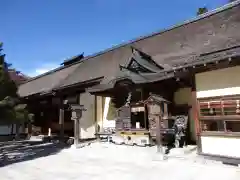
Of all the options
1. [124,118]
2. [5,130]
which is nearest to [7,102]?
[124,118]

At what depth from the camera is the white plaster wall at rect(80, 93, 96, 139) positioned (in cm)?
1784

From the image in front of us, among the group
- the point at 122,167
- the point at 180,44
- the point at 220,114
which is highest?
the point at 180,44

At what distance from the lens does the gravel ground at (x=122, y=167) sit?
7840mm

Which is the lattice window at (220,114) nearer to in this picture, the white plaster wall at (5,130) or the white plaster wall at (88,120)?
the white plaster wall at (88,120)

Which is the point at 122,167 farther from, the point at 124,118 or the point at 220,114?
the point at 124,118

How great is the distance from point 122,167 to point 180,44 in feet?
27.9

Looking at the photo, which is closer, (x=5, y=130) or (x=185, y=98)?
(x=185, y=98)

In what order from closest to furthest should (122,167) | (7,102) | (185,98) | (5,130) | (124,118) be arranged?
(122,167)
(7,102)
(185,98)
(124,118)
(5,130)

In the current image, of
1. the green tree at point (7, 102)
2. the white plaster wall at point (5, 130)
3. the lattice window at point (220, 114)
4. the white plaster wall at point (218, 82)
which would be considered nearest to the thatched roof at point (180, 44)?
the white plaster wall at point (218, 82)

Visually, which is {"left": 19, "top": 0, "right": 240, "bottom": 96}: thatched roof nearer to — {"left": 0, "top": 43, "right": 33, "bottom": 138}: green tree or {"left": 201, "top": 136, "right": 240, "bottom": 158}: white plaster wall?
{"left": 201, "top": 136, "right": 240, "bottom": 158}: white plaster wall

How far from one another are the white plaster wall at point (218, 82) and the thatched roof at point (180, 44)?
745mm

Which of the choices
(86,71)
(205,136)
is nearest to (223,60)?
(205,136)

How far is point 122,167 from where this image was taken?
923 cm

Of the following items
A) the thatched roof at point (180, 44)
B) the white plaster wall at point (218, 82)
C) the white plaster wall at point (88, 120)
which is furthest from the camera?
the white plaster wall at point (88, 120)
